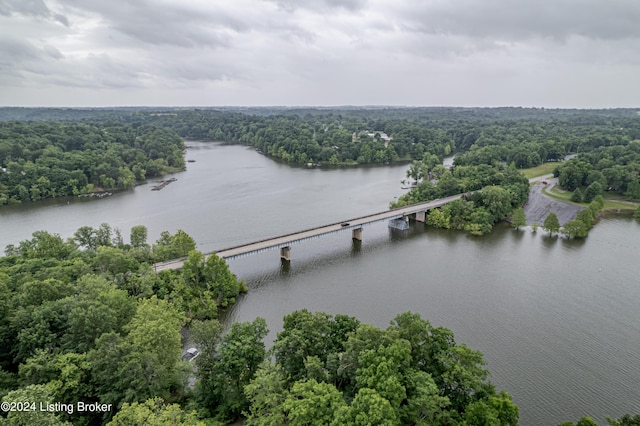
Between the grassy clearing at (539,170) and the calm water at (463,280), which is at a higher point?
the grassy clearing at (539,170)

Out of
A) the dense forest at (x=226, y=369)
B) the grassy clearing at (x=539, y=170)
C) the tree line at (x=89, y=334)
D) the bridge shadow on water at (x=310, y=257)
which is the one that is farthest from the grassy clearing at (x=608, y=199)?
the tree line at (x=89, y=334)

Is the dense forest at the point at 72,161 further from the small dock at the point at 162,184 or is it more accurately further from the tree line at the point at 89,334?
the tree line at the point at 89,334

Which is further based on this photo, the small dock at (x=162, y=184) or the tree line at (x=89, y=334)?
the small dock at (x=162, y=184)

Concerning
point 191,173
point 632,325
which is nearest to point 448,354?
point 632,325

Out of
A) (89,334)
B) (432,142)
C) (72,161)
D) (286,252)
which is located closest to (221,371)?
(89,334)

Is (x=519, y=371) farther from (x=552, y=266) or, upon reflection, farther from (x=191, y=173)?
(x=191, y=173)

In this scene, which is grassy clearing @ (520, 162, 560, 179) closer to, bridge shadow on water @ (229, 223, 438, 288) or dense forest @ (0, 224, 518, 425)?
bridge shadow on water @ (229, 223, 438, 288)
